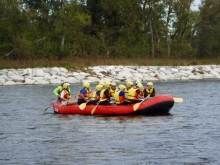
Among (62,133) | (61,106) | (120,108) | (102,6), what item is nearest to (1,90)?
(61,106)

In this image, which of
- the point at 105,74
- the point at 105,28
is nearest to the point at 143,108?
the point at 105,74

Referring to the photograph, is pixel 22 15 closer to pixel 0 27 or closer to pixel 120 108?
pixel 0 27

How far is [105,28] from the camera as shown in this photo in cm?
4953

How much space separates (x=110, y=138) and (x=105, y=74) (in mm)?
23801

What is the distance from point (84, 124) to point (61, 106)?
127 inches

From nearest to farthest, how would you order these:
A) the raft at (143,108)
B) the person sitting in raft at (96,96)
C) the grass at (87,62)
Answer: the raft at (143,108)
the person sitting in raft at (96,96)
the grass at (87,62)

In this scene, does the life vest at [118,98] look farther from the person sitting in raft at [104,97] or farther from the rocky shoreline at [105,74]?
the rocky shoreline at [105,74]

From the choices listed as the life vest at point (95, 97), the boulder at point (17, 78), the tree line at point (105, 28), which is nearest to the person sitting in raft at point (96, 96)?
the life vest at point (95, 97)

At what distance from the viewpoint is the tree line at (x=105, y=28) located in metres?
44.6

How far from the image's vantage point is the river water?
1298cm

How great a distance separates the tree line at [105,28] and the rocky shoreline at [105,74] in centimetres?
514

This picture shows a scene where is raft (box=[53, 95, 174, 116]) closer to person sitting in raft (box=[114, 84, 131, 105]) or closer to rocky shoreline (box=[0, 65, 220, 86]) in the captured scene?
person sitting in raft (box=[114, 84, 131, 105])

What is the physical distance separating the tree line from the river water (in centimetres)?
2247

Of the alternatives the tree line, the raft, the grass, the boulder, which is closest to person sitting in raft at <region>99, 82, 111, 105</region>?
the raft
